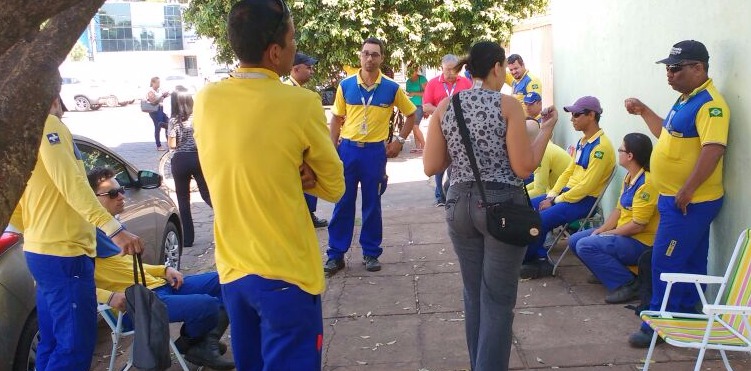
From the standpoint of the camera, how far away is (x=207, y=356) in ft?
14.1

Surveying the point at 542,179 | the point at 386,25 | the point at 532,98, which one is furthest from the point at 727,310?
the point at 386,25

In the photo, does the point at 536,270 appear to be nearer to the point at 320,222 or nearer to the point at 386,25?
the point at 320,222

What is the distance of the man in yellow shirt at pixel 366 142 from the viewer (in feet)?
20.3

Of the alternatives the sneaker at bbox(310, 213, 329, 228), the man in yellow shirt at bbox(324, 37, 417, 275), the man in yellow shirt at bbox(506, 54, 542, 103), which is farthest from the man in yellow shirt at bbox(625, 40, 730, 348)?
the sneaker at bbox(310, 213, 329, 228)

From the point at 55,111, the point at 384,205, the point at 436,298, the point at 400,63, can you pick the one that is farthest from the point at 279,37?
the point at 400,63

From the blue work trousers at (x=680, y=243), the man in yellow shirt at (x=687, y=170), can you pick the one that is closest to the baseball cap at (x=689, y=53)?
the man in yellow shirt at (x=687, y=170)

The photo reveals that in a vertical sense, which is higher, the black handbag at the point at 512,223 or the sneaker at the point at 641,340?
the black handbag at the point at 512,223

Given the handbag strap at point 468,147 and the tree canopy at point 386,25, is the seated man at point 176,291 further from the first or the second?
the tree canopy at point 386,25

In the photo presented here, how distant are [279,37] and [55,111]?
1.78m

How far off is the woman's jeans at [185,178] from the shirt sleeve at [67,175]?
4026mm

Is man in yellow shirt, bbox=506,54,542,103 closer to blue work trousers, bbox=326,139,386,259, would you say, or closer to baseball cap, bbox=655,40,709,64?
blue work trousers, bbox=326,139,386,259

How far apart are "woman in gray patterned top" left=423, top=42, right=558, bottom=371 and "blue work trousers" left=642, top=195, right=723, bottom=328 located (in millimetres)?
1351

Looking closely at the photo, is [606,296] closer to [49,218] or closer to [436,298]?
[436,298]

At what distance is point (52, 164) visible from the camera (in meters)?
3.37
